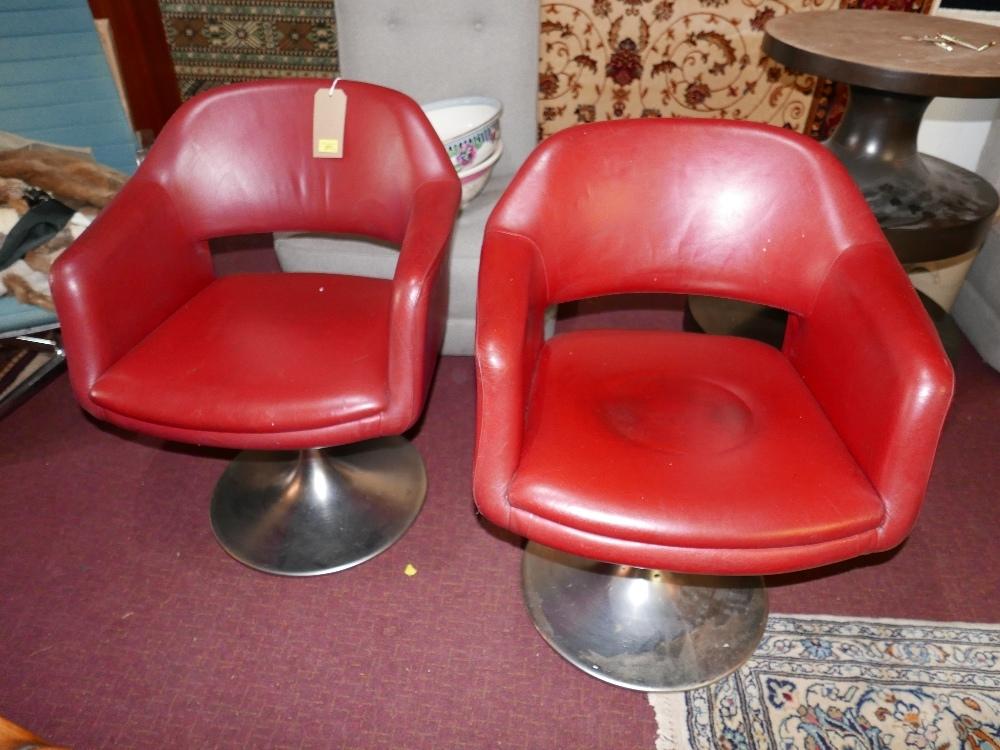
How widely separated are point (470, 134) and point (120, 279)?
85cm

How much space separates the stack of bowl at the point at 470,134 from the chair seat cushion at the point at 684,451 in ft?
2.17

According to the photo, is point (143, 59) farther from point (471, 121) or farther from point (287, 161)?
point (287, 161)

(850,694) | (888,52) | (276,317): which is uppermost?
(888,52)

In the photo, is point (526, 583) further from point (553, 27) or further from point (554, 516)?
point (553, 27)

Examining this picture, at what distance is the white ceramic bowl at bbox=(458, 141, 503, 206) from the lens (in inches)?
73.2

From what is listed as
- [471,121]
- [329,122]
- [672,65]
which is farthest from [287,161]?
[672,65]

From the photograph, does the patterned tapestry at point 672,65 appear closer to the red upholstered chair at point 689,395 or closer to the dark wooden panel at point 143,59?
the red upholstered chair at point 689,395

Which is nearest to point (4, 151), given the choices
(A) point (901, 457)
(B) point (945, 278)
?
(A) point (901, 457)

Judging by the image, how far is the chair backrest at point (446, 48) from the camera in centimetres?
191

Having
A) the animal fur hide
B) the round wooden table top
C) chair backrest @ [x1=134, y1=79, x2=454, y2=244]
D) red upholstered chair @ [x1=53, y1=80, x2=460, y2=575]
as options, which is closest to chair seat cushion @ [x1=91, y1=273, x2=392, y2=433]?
red upholstered chair @ [x1=53, y1=80, x2=460, y2=575]

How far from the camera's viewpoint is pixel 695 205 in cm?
129

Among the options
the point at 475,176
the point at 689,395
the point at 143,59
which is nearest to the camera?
the point at 689,395

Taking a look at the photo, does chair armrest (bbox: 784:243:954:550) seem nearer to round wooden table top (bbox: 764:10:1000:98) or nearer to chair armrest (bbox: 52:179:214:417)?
round wooden table top (bbox: 764:10:1000:98)

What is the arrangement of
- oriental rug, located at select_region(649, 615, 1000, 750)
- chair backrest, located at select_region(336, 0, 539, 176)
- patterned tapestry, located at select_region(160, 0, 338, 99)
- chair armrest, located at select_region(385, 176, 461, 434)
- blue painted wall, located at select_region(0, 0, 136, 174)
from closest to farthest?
chair armrest, located at select_region(385, 176, 461, 434) < oriental rug, located at select_region(649, 615, 1000, 750) < blue painted wall, located at select_region(0, 0, 136, 174) < chair backrest, located at select_region(336, 0, 539, 176) < patterned tapestry, located at select_region(160, 0, 338, 99)
